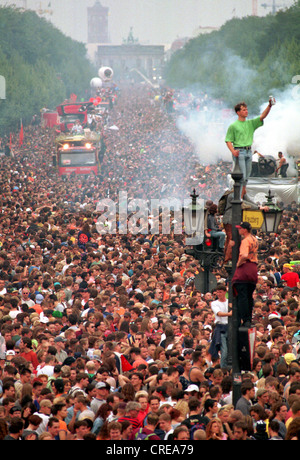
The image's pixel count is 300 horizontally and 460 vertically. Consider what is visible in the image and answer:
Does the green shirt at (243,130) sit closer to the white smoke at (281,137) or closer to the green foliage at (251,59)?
the white smoke at (281,137)

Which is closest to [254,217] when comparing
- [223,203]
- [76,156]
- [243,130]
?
[223,203]

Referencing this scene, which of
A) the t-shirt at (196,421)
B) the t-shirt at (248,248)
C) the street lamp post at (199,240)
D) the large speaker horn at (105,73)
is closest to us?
the t-shirt at (196,421)

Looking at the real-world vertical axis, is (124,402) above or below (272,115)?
below

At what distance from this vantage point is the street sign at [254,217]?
10.6m

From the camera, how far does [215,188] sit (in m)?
36.5

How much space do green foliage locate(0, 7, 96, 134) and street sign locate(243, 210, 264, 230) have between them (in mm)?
63489

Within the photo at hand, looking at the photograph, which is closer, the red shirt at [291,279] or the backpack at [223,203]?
the backpack at [223,203]

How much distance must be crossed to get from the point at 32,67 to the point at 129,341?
3433 inches

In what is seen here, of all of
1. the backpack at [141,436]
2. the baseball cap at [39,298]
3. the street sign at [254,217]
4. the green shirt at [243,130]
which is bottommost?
the baseball cap at [39,298]

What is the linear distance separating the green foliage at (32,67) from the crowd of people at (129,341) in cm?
5331

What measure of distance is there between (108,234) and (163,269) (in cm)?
624

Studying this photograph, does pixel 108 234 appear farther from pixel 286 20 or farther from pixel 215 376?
pixel 286 20

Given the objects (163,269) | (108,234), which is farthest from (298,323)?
(108,234)

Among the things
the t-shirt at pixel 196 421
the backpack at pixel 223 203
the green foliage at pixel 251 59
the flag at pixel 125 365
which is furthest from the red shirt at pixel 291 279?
the green foliage at pixel 251 59
